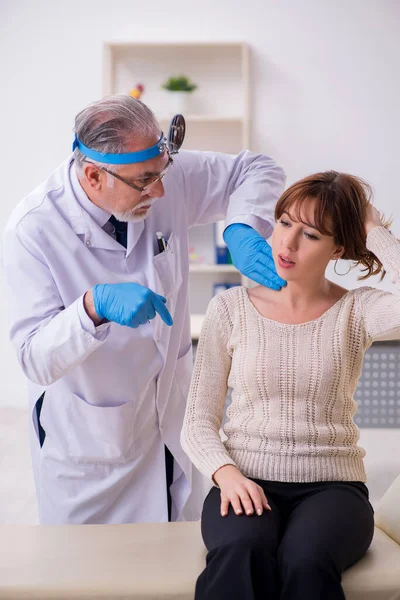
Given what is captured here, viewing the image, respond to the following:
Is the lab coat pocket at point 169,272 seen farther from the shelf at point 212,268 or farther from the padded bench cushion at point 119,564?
the shelf at point 212,268

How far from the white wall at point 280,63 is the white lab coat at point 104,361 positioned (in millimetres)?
2654

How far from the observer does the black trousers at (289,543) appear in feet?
3.87

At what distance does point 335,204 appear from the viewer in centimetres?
152

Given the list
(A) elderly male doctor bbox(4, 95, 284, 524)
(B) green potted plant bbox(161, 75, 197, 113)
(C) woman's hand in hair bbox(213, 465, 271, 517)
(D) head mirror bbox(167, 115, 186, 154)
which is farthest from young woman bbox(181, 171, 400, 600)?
(B) green potted plant bbox(161, 75, 197, 113)

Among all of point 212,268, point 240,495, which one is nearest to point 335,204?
point 240,495

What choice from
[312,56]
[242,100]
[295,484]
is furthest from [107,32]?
[295,484]

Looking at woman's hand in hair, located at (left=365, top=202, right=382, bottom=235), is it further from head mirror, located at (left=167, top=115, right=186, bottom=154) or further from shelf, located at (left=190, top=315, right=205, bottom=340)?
shelf, located at (left=190, top=315, right=205, bottom=340)

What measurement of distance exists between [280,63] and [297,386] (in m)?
3.35

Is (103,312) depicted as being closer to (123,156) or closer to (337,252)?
(123,156)

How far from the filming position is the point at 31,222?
1664 mm

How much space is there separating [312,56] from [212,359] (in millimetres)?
3305

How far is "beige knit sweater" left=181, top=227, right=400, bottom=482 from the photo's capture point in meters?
1.44

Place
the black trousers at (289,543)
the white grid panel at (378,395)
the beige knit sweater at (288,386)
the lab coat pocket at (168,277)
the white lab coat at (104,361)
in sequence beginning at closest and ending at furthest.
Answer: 1. the black trousers at (289,543)
2. the beige knit sweater at (288,386)
3. the white lab coat at (104,361)
4. the lab coat pocket at (168,277)
5. the white grid panel at (378,395)

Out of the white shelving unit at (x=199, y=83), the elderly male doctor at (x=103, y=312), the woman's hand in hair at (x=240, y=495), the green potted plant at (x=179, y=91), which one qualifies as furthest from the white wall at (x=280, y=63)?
the woman's hand in hair at (x=240, y=495)
